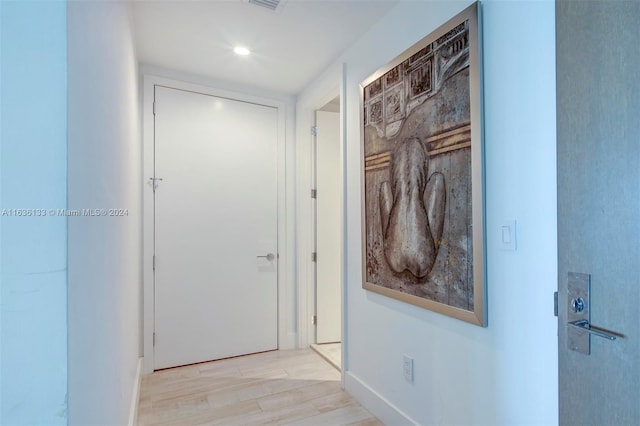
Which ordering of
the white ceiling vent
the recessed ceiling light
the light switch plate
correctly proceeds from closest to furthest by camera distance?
the light switch plate, the white ceiling vent, the recessed ceiling light

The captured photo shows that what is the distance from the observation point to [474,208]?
1.36 metres

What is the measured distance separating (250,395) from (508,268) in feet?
6.10

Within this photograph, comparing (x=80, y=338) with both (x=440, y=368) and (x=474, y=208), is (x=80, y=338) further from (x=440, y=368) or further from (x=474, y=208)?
(x=440, y=368)

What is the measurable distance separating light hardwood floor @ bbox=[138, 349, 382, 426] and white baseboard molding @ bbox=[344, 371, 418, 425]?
39mm

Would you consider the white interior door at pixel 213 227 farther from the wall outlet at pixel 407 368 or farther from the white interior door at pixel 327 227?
the wall outlet at pixel 407 368

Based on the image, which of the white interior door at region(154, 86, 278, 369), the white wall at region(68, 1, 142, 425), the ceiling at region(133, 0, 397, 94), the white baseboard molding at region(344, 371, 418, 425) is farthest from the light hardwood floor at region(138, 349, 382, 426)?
the ceiling at region(133, 0, 397, 94)

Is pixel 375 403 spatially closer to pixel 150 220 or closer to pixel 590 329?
pixel 590 329

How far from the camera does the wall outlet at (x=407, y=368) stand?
1.73m
